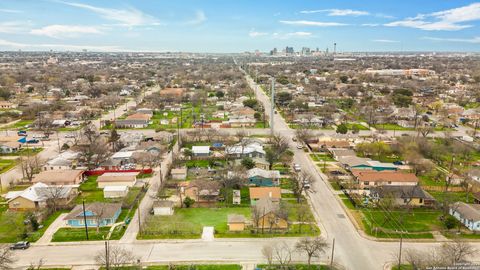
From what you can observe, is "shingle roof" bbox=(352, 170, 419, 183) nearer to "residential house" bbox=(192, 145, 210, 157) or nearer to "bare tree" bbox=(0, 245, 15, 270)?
"residential house" bbox=(192, 145, 210, 157)

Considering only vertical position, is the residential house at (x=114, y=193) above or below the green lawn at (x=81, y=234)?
above

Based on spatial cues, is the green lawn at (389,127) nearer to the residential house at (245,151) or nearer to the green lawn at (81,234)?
the residential house at (245,151)

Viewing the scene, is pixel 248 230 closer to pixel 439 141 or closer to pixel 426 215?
pixel 426 215

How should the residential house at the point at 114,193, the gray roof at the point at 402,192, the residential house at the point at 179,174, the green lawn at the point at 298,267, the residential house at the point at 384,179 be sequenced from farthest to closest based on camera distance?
the residential house at the point at 179,174 → the residential house at the point at 384,179 → the residential house at the point at 114,193 → the gray roof at the point at 402,192 → the green lawn at the point at 298,267

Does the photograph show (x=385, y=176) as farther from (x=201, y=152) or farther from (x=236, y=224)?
(x=201, y=152)

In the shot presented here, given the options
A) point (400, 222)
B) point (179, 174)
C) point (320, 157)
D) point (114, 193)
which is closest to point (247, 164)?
point (179, 174)

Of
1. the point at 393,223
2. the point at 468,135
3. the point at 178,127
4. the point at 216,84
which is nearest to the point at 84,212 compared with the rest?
the point at 393,223

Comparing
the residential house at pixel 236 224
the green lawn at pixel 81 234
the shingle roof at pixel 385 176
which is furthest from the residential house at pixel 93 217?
the shingle roof at pixel 385 176
